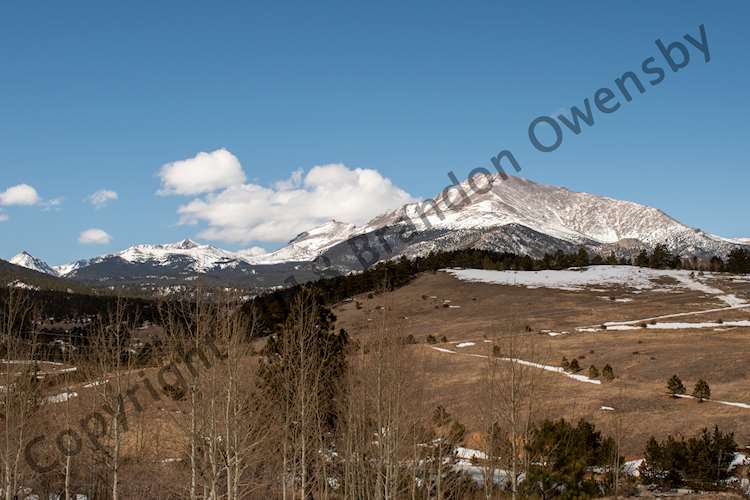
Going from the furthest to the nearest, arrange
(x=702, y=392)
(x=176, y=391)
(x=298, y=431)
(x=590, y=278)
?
(x=590, y=278), (x=702, y=392), (x=298, y=431), (x=176, y=391)

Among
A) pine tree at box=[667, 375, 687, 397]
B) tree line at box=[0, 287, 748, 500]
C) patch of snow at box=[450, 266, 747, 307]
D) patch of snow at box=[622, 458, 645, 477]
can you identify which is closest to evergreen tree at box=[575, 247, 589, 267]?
patch of snow at box=[450, 266, 747, 307]

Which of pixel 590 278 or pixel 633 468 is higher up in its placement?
pixel 590 278

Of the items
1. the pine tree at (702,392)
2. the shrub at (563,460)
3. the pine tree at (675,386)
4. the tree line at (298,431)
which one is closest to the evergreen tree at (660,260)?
the pine tree at (675,386)

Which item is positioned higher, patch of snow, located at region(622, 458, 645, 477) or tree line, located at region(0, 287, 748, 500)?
tree line, located at region(0, 287, 748, 500)

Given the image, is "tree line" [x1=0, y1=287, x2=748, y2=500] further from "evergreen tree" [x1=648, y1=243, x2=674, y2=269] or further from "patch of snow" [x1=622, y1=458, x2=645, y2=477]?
"evergreen tree" [x1=648, y1=243, x2=674, y2=269]

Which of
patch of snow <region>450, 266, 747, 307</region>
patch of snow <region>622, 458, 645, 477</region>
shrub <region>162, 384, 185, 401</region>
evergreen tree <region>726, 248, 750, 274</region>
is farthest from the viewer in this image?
evergreen tree <region>726, 248, 750, 274</region>

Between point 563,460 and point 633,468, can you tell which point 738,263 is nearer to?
point 633,468

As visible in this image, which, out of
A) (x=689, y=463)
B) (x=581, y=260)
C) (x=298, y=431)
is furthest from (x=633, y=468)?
(x=581, y=260)

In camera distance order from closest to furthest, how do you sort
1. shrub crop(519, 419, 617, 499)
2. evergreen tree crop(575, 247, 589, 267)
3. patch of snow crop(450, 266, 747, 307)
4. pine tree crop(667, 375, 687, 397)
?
shrub crop(519, 419, 617, 499) < pine tree crop(667, 375, 687, 397) < patch of snow crop(450, 266, 747, 307) < evergreen tree crop(575, 247, 589, 267)

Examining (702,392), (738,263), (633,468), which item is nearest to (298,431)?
(633,468)

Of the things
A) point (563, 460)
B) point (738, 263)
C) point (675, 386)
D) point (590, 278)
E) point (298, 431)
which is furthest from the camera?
point (738, 263)

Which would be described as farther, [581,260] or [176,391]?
[581,260]

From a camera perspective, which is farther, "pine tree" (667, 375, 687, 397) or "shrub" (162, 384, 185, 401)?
"pine tree" (667, 375, 687, 397)

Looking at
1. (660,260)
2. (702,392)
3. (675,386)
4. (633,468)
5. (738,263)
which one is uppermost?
(660,260)
